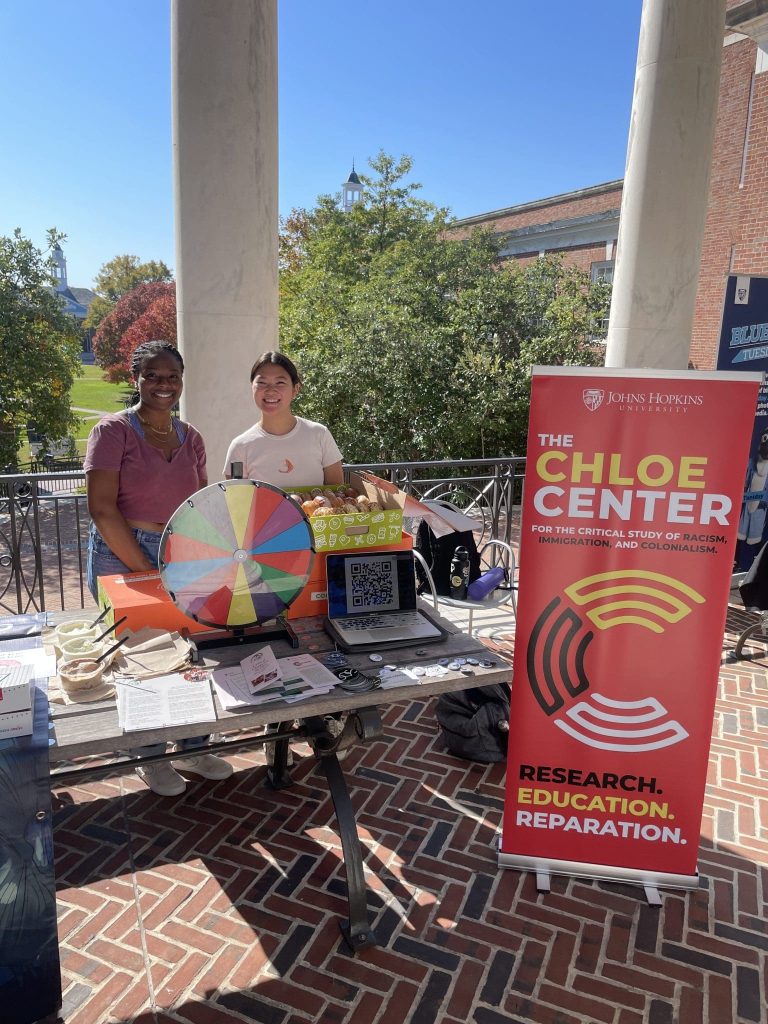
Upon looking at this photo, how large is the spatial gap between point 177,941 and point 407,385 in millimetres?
10004

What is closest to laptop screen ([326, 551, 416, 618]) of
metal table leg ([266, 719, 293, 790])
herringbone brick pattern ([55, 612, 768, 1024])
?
metal table leg ([266, 719, 293, 790])

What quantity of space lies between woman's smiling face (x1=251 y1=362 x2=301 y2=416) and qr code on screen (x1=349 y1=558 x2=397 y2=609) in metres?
1.03

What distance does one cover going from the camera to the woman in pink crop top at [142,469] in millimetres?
3006

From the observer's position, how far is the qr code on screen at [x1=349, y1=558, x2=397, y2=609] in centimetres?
285

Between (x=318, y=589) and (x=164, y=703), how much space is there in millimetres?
855

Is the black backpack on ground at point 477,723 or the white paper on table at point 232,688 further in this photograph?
the black backpack on ground at point 477,723

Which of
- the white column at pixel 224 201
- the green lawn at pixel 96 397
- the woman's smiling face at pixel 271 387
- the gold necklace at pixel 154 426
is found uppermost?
the white column at pixel 224 201

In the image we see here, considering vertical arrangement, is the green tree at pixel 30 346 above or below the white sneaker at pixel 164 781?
above

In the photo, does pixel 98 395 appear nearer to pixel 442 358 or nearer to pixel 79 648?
pixel 442 358

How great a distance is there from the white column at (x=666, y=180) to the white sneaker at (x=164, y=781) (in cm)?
466

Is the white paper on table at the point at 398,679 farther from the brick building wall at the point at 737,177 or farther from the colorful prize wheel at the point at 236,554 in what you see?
the brick building wall at the point at 737,177

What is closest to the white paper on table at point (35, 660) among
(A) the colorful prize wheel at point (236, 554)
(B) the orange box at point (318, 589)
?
(A) the colorful prize wheel at point (236, 554)

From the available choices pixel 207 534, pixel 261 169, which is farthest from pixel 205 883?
pixel 261 169

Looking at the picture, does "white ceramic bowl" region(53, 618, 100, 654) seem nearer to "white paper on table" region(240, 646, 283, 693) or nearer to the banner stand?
"white paper on table" region(240, 646, 283, 693)
